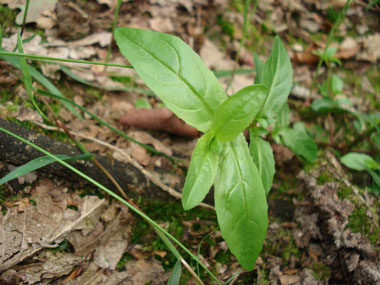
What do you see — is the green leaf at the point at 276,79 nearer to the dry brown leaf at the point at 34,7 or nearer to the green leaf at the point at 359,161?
the green leaf at the point at 359,161

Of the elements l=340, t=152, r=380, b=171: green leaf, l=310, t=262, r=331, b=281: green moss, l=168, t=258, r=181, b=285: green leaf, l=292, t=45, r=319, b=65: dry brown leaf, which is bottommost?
l=310, t=262, r=331, b=281: green moss

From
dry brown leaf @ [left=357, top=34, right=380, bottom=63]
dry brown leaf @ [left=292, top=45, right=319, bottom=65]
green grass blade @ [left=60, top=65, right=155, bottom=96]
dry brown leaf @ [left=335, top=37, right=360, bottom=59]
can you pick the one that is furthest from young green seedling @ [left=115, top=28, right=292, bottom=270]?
dry brown leaf @ [left=357, top=34, right=380, bottom=63]

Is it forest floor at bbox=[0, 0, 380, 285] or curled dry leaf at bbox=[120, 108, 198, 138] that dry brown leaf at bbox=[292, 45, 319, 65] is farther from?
curled dry leaf at bbox=[120, 108, 198, 138]

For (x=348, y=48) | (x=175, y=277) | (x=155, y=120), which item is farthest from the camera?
(x=348, y=48)

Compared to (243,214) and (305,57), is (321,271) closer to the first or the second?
(243,214)

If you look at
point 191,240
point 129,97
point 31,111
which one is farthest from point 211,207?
point 31,111

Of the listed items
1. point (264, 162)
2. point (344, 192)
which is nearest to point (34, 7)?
point (264, 162)
